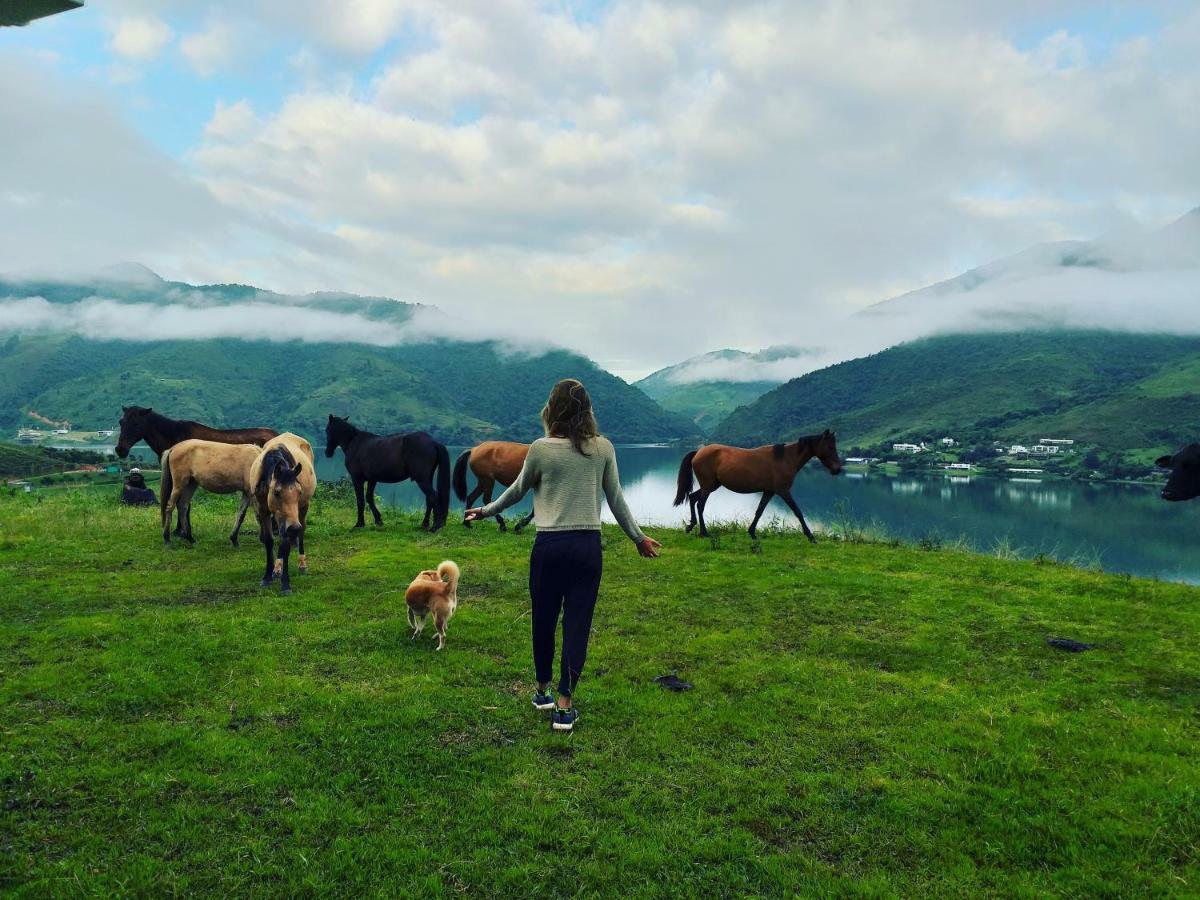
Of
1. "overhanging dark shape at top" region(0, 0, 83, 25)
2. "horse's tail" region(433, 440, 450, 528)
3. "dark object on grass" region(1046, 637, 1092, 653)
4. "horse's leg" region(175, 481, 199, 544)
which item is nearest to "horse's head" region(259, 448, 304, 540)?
"horse's leg" region(175, 481, 199, 544)

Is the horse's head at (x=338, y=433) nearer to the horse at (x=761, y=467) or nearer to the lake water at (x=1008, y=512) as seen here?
the lake water at (x=1008, y=512)

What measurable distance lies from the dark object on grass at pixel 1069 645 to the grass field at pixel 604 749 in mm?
140

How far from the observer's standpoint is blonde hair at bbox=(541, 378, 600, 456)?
542cm

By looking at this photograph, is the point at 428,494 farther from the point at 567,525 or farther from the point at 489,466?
the point at 567,525

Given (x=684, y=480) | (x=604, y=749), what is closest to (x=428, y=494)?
(x=684, y=480)

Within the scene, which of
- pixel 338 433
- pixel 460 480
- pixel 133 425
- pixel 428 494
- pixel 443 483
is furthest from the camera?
pixel 338 433

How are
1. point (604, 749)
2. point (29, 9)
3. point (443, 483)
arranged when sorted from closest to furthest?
1. point (29, 9)
2. point (604, 749)
3. point (443, 483)

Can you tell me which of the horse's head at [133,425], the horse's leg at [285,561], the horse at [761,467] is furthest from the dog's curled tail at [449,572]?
the horse's head at [133,425]

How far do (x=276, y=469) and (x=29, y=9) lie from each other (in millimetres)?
8254

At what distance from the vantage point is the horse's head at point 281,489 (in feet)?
31.3

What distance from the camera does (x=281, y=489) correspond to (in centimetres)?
959

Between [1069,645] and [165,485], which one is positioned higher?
[165,485]

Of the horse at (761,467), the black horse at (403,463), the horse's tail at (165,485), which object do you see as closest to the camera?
the horse's tail at (165,485)

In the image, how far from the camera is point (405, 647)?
7.39 meters
